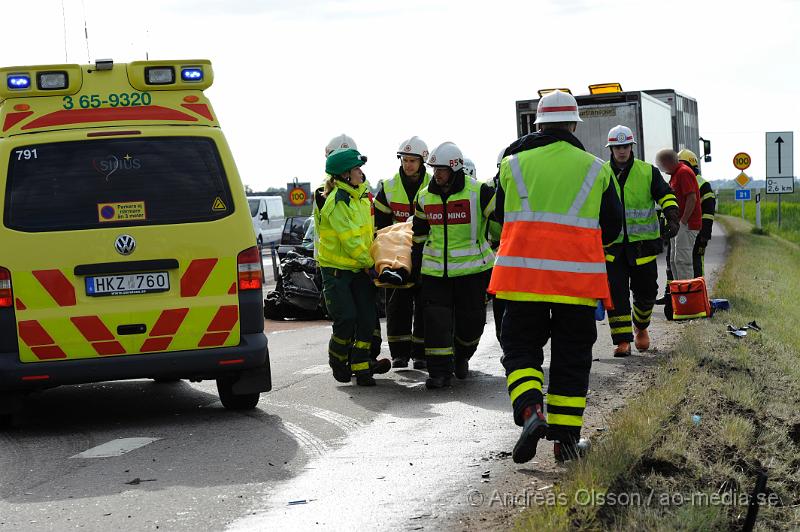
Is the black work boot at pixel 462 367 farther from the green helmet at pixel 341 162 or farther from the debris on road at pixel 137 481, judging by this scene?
the debris on road at pixel 137 481

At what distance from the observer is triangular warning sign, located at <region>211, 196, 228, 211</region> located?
8438 millimetres

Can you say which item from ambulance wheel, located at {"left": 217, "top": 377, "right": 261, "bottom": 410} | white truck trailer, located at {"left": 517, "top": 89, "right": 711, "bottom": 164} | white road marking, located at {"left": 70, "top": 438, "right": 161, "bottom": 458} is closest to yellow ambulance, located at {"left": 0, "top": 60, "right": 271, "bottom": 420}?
ambulance wheel, located at {"left": 217, "top": 377, "right": 261, "bottom": 410}

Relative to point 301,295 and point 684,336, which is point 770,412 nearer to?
point 684,336

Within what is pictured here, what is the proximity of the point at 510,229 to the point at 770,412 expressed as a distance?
250 cm

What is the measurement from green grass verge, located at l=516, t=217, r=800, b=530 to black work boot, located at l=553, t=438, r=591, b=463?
0.35 feet

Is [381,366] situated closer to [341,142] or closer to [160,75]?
[341,142]

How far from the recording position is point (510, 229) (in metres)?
6.89

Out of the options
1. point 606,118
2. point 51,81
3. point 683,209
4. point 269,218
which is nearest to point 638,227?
point 683,209

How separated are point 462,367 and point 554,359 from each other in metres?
3.51

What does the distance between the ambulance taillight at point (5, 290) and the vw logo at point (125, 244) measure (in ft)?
2.30

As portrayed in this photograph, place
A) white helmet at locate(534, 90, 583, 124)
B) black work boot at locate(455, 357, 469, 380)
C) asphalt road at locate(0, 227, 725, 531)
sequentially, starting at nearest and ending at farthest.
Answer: asphalt road at locate(0, 227, 725, 531)
white helmet at locate(534, 90, 583, 124)
black work boot at locate(455, 357, 469, 380)

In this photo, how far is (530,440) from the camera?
21.0ft

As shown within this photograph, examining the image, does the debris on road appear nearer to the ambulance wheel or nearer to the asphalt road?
the asphalt road

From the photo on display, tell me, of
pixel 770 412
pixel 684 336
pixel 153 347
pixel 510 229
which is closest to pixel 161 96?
pixel 153 347
